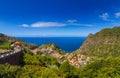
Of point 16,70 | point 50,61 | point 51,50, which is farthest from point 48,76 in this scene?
point 51,50

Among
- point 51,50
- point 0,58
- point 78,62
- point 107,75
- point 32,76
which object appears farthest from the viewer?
point 51,50

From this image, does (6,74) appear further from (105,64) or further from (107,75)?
(105,64)

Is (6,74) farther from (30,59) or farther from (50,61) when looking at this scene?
(50,61)

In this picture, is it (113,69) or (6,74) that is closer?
(6,74)

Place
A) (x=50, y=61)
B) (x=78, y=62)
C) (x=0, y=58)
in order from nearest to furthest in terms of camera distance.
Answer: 1. (x=0, y=58)
2. (x=50, y=61)
3. (x=78, y=62)

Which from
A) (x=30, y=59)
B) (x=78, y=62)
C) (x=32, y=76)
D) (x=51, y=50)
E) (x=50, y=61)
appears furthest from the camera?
(x=51, y=50)

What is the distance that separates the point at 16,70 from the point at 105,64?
922 inches

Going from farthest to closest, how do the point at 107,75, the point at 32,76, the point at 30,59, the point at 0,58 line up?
1. the point at 30,59
2. the point at 107,75
3. the point at 0,58
4. the point at 32,76

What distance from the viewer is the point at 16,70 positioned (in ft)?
117

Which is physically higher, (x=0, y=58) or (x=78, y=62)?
(x=0, y=58)

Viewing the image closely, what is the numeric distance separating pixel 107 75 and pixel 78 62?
29.5 m

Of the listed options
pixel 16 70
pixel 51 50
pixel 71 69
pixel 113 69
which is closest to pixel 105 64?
pixel 113 69

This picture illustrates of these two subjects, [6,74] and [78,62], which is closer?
[6,74]

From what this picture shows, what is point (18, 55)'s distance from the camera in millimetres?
52406
